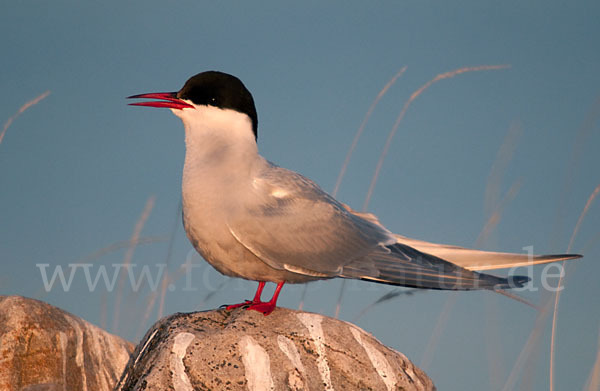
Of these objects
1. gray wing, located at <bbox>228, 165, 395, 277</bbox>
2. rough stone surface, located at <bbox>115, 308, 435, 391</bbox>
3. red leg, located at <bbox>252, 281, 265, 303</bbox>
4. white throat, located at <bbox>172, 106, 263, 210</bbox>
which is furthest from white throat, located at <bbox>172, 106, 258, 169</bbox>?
rough stone surface, located at <bbox>115, 308, 435, 391</bbox>

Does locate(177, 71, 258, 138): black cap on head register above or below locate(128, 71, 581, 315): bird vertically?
above

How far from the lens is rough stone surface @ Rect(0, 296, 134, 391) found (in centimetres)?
561

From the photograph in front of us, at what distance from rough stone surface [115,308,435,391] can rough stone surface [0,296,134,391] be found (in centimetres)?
109

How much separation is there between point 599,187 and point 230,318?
3.88 meters

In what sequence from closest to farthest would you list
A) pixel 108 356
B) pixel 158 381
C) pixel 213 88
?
1. pixel 158 381
2. pixel 213 88
3. pixel 108 356

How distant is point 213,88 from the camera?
17.0 feet

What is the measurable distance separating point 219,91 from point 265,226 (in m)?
1.13

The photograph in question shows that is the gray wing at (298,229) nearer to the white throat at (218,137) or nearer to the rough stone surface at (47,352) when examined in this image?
the white throat at (218,137)

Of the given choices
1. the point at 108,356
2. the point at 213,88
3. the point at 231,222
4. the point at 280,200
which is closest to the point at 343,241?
the point at 280,200

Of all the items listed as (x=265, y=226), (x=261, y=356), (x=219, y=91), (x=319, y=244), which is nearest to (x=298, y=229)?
(x=319, y=244)

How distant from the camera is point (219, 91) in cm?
518

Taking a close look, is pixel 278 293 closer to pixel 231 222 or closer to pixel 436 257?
pixel 231 222

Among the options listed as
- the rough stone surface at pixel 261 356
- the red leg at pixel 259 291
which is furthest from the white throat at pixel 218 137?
the rough stone surface at pixel 261 356

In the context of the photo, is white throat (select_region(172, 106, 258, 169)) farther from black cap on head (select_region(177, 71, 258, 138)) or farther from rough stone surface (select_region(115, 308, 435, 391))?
rough stone surface (select_region(115, 308, 435, 391))
